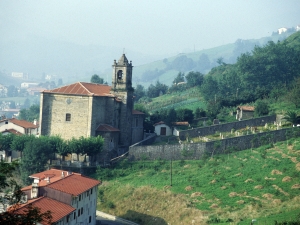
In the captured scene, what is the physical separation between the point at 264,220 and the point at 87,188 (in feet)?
37.6

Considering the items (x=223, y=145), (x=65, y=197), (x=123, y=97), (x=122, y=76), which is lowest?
(x=65, y=197)

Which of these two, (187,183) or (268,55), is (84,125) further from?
(268,55)

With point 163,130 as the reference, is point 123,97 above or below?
above

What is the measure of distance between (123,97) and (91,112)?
5360 mm

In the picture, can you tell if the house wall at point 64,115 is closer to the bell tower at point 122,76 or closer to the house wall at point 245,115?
the bell tower at point 122,76

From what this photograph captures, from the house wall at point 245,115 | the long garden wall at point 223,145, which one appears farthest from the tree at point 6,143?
the house wall at point 245,115

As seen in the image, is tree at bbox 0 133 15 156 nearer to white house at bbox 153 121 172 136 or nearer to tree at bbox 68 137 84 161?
tree at bbox 68 137 84 161

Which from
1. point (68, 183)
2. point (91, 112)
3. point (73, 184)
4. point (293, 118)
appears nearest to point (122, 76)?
point (91, 112)

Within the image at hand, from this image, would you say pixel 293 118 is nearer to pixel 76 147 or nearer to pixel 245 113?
pixel 245 113

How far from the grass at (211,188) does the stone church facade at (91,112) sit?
4559 millimetres

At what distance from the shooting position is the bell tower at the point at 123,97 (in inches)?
2156

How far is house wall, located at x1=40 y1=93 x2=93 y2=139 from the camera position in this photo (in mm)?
51156

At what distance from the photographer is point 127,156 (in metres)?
49.8

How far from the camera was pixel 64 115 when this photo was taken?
2048 inches
